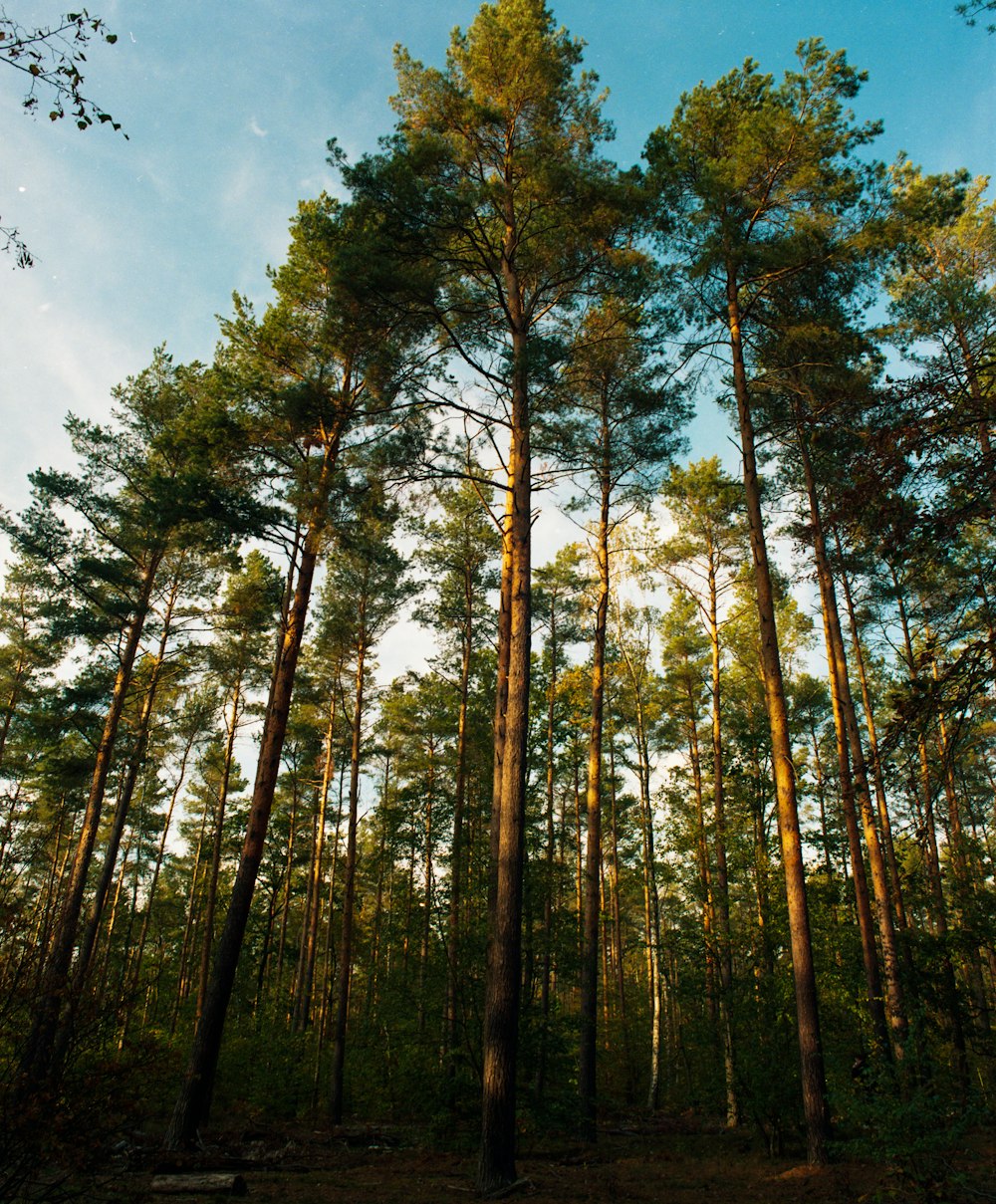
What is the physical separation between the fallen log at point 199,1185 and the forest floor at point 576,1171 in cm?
14

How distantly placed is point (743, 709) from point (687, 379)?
40.6 ft

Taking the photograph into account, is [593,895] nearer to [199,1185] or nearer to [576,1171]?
[576,1171]

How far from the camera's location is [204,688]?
19766 mm

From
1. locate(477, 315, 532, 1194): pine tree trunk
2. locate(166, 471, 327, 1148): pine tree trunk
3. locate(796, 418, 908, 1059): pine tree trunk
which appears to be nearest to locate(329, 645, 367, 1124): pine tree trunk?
locate(166, 471, 327, 1148): pine tree trunk

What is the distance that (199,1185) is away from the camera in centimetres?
705

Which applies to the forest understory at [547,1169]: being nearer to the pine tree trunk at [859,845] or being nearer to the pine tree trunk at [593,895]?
the pine tree trunk at [593,895]

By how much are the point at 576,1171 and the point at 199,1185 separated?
507 centimetres

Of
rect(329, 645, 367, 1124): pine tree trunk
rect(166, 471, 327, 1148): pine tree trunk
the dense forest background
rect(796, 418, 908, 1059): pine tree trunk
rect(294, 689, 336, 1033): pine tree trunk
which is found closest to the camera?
the dense forest background

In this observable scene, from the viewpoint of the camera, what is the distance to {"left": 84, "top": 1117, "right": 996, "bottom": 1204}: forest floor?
6547 mm

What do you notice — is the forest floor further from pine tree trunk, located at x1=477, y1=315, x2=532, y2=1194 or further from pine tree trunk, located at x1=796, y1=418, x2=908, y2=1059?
pine tree trunk, located at x1=796, y1=418, x2=908, y2=1059

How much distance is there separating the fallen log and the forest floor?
0.46ft

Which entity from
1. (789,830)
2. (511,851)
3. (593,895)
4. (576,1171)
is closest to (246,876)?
(511,851)

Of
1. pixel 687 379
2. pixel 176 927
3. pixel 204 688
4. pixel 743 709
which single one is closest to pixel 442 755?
pixel 204 688

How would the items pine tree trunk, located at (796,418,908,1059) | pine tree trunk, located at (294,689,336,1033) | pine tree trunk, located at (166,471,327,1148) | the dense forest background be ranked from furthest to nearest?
pine tree trunk, located at (294,689,336,1033), pine tree trunk, located at (796,418,908,1059), pine tree trunk, located at (166,471,327,1148), the dense forest background
